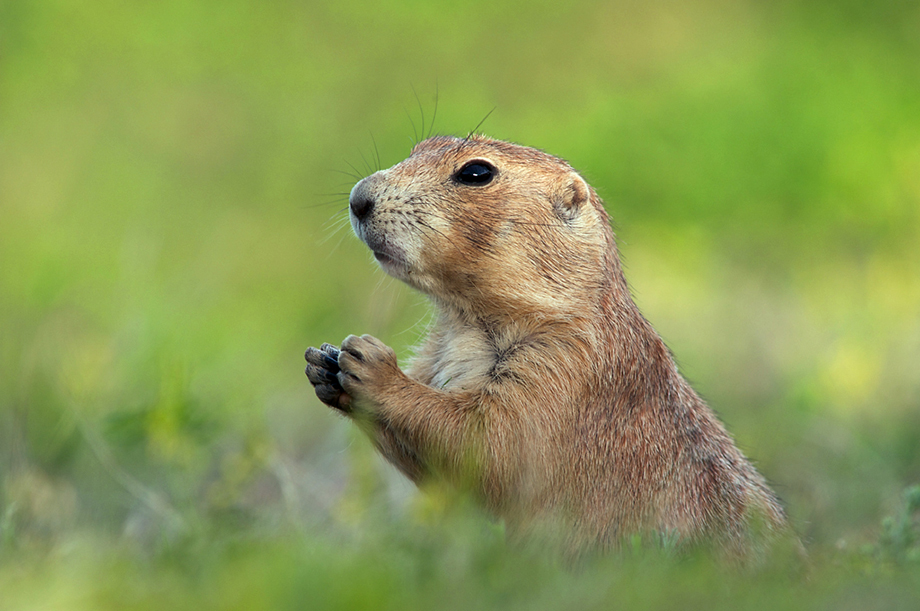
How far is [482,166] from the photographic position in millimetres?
4746

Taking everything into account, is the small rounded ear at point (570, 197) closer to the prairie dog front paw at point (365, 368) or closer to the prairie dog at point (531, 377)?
the prairie dog at point (531, 377)

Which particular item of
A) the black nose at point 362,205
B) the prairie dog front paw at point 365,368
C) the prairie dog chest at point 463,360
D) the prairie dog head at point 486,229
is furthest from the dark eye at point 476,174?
the prairie dog front paw at point 365,368

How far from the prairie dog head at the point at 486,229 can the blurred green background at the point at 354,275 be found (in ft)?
1.93

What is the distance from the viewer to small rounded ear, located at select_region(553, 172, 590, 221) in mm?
4801

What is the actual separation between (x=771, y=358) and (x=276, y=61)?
9.64 metres

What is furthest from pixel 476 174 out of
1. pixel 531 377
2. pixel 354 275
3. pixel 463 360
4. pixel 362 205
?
pixel 354 275

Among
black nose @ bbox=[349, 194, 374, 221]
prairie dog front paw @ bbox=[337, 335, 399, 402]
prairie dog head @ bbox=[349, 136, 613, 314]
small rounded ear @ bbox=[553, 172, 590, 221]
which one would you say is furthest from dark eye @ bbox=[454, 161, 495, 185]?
prairie dog front paw @ bbox=[337, 335, 399, 402]

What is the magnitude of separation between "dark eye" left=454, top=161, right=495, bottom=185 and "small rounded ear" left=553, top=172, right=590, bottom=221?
1.05 feet

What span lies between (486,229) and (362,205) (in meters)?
0.54

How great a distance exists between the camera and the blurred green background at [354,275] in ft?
10.2

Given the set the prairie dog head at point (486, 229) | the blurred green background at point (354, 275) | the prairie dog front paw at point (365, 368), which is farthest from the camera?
the prairie dog head at point (486, 229)

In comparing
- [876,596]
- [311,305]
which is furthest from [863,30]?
[876,596]

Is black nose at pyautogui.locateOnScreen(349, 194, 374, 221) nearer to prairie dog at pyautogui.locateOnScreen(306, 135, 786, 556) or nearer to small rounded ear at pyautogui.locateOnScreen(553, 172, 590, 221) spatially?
prairie dog at pyautogui.locateOnScreen(306, 135, 786, 556)

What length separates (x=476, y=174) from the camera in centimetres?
472
